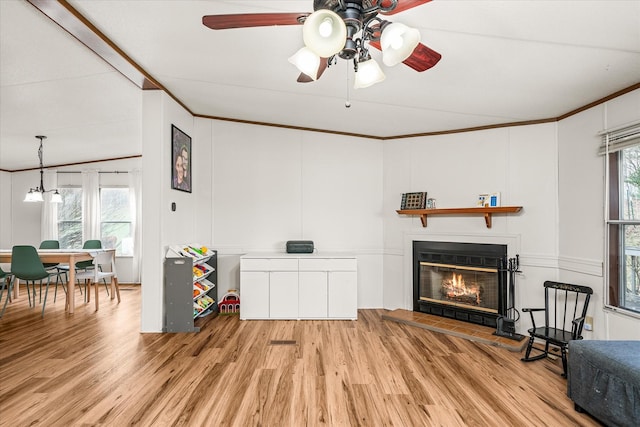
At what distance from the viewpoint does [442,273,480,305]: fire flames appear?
13.7ft

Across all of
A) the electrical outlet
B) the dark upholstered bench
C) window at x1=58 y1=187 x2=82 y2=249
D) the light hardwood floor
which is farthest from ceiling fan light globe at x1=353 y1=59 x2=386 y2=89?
window at x1=58 y1=187 x2=82 y2=249

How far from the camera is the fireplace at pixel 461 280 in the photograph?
403 centimetres

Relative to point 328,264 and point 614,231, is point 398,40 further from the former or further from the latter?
point 328,264

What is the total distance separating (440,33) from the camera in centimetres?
230

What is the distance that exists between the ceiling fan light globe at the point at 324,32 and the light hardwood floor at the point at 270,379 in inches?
84.8

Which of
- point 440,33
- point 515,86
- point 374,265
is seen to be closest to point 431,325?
point 374,265

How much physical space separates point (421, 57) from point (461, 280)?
10.8 feet

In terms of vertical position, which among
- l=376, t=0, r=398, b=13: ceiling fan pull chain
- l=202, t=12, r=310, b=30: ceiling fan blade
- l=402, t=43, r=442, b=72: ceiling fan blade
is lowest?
l=402, t=43, r=442, b=72: ceiling fan blade

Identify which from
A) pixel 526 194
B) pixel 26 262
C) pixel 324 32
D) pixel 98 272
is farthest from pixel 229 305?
pixel 526 194

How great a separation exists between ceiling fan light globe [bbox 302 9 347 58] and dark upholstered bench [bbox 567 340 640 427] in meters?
2.47

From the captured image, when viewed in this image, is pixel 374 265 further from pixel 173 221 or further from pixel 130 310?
pixel 130 310

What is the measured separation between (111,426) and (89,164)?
255 inches

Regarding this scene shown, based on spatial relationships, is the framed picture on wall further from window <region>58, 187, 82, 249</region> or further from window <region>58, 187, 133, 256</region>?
window <region>58, 187, 82, 249</region>

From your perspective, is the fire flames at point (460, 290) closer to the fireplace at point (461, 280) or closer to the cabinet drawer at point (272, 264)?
the fireplace at point (461, 280)
